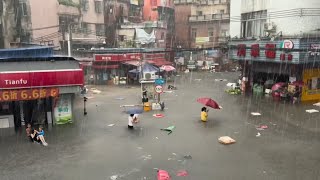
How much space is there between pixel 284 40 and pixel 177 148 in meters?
15.9

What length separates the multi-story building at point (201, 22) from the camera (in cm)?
6344

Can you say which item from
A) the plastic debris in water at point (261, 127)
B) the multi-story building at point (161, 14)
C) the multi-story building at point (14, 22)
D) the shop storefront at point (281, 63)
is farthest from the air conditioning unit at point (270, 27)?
the multi-story building at point (161, 14)

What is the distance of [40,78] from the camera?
66.4ft

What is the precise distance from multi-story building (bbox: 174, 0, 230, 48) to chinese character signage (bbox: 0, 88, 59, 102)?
45547 millimetres

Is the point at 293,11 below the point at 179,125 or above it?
above

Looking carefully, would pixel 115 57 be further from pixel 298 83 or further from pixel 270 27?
pixel 298 83

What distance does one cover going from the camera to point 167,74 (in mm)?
52156

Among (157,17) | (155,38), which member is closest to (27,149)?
(155,38)

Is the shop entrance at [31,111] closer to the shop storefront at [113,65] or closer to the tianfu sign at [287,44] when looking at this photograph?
the tianfu sign at [287,44]

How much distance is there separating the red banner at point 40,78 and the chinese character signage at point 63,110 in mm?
1702

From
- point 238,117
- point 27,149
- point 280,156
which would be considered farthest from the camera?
point 238,117

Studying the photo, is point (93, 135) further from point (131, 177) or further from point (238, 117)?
point (238, 117)

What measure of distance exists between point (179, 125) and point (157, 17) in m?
43.4

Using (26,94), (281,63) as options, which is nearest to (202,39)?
(281,63)
